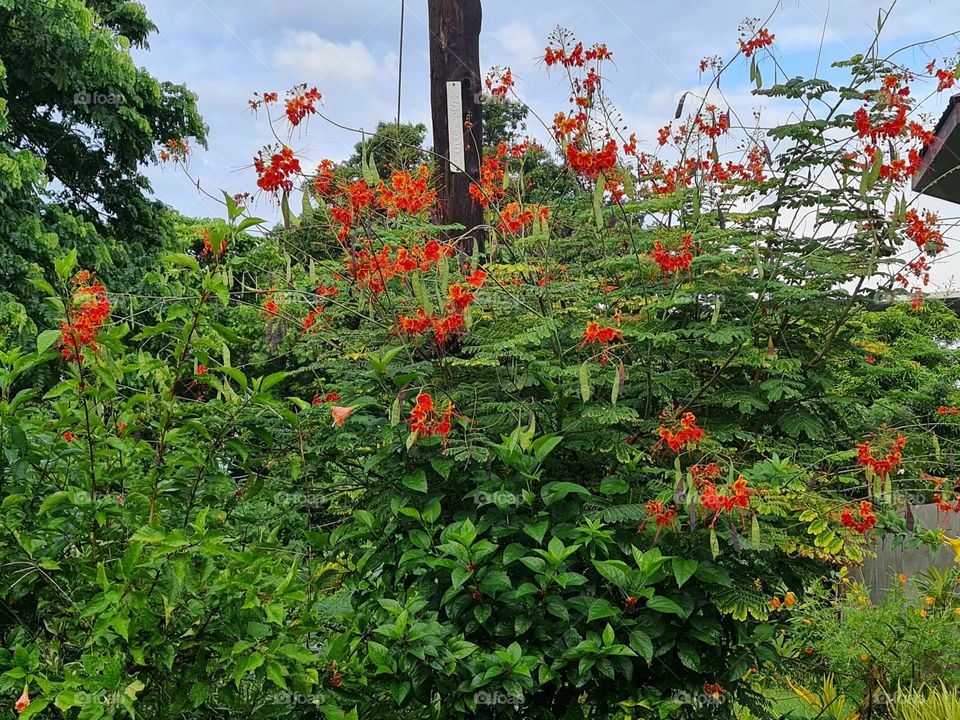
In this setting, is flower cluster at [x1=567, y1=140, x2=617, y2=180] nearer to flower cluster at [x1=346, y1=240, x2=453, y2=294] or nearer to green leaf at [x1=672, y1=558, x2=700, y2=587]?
flower cluster at [x1=346, y1=240, x2=453, y2=294]

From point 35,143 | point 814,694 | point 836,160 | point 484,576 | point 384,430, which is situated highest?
point 35,143

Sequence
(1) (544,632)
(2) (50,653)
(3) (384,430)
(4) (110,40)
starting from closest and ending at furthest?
(2) (50,653) → (1) (544,632) → (3) (384,430) → (4) (110,40)

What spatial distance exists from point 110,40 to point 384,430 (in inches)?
552

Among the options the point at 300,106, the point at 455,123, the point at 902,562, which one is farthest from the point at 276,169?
the point at 902,562

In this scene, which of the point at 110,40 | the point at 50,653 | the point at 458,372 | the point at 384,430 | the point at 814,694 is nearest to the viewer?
the point at 50,653

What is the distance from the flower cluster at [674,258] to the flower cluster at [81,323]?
2066mm

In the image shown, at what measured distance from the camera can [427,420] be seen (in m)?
3.28

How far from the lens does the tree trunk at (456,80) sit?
18.3 feet

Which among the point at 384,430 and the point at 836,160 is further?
the point at 836,160

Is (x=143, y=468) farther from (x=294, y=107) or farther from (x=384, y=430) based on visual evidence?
(x=294, y=107)

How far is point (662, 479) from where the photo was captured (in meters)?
3.68

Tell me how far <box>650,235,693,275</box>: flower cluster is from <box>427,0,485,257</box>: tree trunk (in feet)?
6.56

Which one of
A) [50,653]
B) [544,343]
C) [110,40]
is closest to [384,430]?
[544,343]

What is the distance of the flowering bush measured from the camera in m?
2.83
